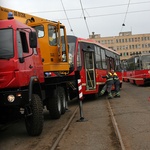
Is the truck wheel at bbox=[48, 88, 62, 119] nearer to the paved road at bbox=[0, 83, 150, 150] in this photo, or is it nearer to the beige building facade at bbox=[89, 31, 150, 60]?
the paved road at bbox=[0, 83, 150, 150]

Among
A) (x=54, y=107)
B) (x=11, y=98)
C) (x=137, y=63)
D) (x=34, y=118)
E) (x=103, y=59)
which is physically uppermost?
(x=103, y=59)

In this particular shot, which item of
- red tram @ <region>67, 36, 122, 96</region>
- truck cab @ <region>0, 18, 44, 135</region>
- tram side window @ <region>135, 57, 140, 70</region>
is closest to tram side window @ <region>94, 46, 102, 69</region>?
red tram @ <region>67, 36, 122, 96</region>

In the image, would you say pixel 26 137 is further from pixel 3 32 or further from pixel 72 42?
pixel 72 42

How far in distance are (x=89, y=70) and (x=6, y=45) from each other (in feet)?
32.8

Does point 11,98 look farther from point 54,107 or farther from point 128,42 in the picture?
point 128,42

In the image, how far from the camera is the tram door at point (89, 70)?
17.6 meters

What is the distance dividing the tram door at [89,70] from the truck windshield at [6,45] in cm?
956

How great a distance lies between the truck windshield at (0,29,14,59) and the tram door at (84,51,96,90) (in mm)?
9555

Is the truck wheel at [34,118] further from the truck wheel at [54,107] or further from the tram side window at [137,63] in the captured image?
the tram side window at [137,63]

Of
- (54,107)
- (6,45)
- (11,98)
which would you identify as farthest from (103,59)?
→ (11,98)

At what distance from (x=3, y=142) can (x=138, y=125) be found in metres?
3.69

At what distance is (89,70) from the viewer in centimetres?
1788

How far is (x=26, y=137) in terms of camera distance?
8695 millimetres

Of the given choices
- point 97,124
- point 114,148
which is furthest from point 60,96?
point 114,148
